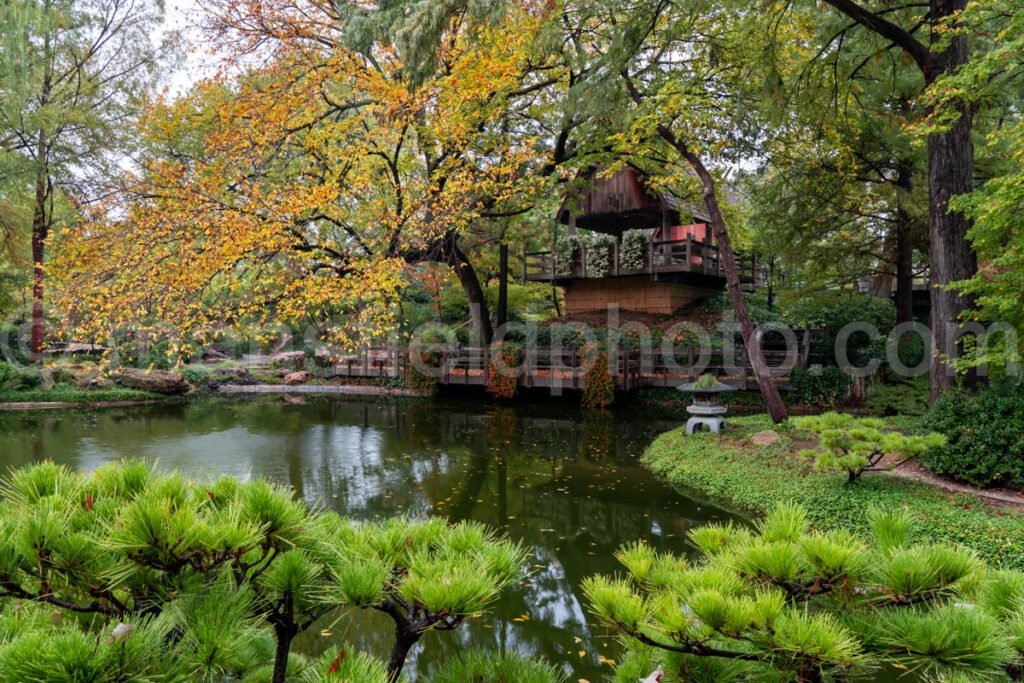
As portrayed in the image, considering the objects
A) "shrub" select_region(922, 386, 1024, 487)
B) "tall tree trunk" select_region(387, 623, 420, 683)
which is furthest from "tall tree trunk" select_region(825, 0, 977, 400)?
"tall tree trunk" select_region(387, 623, 420, 683)

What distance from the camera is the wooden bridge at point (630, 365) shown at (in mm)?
16406

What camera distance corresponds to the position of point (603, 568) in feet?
→ 19.0

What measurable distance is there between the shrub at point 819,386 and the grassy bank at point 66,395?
18.8 metres

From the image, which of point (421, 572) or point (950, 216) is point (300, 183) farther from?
point (421, 572)

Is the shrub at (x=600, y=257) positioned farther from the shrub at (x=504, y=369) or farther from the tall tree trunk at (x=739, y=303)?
the tall tree trunk at (x=739, y=303)

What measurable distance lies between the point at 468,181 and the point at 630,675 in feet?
33.3

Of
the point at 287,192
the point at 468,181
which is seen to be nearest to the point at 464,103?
the point at 468,181

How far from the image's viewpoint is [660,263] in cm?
1973

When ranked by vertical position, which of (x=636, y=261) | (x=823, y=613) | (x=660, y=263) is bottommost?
(x=823, y=613)

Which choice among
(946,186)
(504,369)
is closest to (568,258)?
(504,369)

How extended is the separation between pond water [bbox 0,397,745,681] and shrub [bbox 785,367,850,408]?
12.1ft

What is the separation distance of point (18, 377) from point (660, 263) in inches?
761

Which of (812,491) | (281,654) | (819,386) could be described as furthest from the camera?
(819,386)

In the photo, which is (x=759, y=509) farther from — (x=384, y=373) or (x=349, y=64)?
(x=384, y=373)
